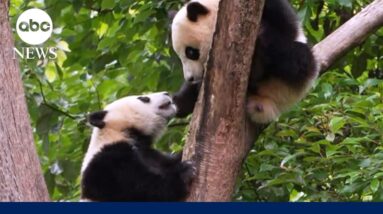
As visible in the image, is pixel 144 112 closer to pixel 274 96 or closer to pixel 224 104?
pixel 274 96

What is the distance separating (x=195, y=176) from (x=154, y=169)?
0.61 meters

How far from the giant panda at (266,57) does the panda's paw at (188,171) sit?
0.51 metres

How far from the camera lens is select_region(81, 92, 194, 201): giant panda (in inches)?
177

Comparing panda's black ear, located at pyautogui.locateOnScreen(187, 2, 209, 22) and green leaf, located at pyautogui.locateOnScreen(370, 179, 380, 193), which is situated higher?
panda's black ear, located at pyautogui.locateOnScreen(187, 2, 209, 22)

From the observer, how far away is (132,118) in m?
5.27

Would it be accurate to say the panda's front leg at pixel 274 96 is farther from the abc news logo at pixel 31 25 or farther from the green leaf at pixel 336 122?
the abc news logo at pixel 31 25

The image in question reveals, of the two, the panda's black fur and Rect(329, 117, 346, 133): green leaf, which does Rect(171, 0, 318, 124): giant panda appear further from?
the panda's black fur

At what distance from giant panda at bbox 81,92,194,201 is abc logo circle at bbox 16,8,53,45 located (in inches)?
54.4

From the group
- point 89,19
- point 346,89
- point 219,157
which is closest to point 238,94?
point 219,157

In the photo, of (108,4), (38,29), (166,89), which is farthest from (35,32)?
(166,89)

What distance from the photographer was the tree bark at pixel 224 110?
3984mm

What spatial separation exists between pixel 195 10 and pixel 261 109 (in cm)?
95

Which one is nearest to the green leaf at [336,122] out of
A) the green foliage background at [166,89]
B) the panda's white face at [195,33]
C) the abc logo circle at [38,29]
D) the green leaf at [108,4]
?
the green foliage background at [166,89]

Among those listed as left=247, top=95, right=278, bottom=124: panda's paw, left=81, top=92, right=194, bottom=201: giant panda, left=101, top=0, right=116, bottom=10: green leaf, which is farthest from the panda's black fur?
left=101, top=0, right=116, bottom=10: green leaf
